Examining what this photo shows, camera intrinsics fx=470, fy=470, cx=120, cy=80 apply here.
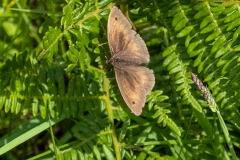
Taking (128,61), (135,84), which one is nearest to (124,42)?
(128,61)

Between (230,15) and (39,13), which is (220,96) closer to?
(230,15)

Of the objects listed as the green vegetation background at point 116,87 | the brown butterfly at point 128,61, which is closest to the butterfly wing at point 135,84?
the brown butterfly at point 128,61

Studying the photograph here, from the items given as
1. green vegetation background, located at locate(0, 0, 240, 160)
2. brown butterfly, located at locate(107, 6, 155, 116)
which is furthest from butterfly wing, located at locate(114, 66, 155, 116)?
green vegetation background, located at locate(0, 0, 240, 160)

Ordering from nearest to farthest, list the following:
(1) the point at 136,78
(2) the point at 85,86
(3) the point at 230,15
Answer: (3) the point at 230,15 → (1) the point at 136,78 → (2) the point at 85,86

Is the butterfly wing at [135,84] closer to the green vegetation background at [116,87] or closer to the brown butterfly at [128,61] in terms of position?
the brown butterfly at [128,61]

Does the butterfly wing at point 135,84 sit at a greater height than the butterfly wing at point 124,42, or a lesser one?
lesser

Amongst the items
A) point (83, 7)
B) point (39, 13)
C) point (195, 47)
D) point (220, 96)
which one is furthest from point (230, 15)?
point (39, 13)
